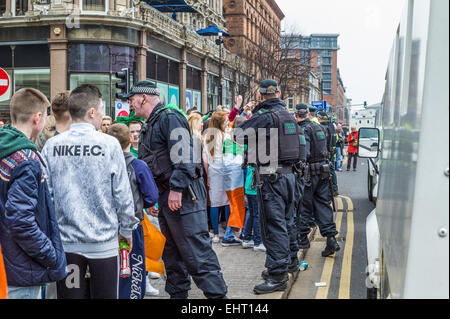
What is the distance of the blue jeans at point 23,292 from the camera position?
9.85 feet

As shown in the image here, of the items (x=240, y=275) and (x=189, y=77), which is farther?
(x=189, y=77)

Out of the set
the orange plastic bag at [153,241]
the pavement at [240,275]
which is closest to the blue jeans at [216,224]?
the pavement at [240,275]

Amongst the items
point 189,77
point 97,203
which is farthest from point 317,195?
point 189,77

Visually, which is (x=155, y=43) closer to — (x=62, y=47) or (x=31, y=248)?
(x=62, y=47)

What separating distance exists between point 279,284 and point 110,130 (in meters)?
2.49

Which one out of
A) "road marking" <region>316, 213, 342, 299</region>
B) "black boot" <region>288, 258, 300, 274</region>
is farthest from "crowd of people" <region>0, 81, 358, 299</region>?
"black boot" <region>288, 258, 300, 274</region>

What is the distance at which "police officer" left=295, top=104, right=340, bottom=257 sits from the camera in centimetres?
722

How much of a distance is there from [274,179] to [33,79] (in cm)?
2211

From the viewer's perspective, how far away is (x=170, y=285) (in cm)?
492

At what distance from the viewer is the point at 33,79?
80.7 feet

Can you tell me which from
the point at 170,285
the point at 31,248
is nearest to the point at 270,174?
the point at 170,285

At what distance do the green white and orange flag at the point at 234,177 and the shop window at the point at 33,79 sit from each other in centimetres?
1875

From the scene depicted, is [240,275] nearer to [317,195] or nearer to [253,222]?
[253,222]

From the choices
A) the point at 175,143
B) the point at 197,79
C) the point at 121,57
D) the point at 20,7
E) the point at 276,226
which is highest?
the point at 20,7
